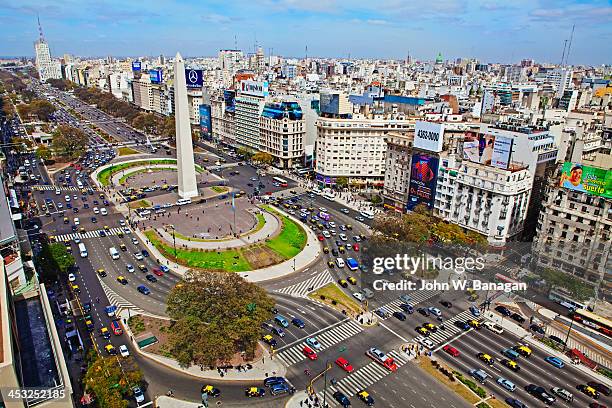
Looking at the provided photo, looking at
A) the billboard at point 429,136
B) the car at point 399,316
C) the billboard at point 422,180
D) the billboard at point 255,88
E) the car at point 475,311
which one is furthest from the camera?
the billboard at point 255,88

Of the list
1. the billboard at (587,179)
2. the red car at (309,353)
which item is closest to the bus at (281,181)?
the billboard at (587,179)

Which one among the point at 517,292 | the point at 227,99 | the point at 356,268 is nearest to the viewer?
the point at 517,292

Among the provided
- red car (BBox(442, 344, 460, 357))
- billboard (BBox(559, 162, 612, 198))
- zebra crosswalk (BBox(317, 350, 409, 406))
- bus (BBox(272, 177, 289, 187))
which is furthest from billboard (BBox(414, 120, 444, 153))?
zebra crosswalk (BBox(317, 350, 409, 406))

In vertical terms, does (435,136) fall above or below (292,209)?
above

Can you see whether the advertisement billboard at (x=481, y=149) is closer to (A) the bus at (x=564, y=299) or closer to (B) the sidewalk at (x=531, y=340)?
(A) the bus at (x=564, y=299)

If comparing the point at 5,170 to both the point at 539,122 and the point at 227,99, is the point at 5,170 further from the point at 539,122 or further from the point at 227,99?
the point at 539,122

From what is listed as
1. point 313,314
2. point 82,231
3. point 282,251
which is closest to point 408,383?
point 313,314
